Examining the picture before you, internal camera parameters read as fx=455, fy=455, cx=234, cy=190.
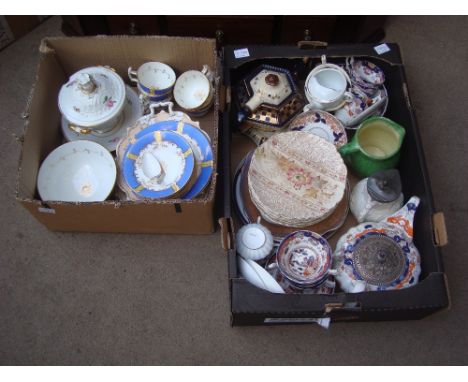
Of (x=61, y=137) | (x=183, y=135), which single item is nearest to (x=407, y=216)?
(x=183, y=135)

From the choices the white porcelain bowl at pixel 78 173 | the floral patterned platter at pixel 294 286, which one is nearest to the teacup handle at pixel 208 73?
the white porcelain bowl at pixel 78 173

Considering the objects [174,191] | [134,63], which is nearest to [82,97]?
[134,63]

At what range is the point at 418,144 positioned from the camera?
1179 mm

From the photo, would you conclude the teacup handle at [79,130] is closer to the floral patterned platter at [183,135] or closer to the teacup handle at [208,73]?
the floral patterned platter at [183,135]

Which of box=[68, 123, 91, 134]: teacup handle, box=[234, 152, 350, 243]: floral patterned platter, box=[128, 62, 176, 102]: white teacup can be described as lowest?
box=[234, 152, 350, 243]: floral patterned platter

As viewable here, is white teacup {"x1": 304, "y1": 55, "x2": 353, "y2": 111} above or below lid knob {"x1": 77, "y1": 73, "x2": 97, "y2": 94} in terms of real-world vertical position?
below

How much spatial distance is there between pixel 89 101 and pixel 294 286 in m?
0.70

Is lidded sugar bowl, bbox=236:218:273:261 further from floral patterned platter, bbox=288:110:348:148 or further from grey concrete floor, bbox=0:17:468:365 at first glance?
floral patterned platter, bbox=288:110:348:148

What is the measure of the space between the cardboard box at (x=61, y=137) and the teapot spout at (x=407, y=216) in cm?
46

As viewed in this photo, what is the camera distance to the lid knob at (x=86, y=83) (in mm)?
1164

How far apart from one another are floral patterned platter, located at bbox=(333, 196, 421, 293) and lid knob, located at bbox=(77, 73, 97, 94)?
0.75 meters

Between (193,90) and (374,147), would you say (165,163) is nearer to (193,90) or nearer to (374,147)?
(193,90)

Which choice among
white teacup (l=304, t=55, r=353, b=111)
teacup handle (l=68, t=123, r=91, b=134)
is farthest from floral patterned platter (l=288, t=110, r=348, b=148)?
teacup handle (l=68, t=123, r=91, b=134)

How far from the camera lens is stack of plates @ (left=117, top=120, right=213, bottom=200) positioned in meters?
1.17
